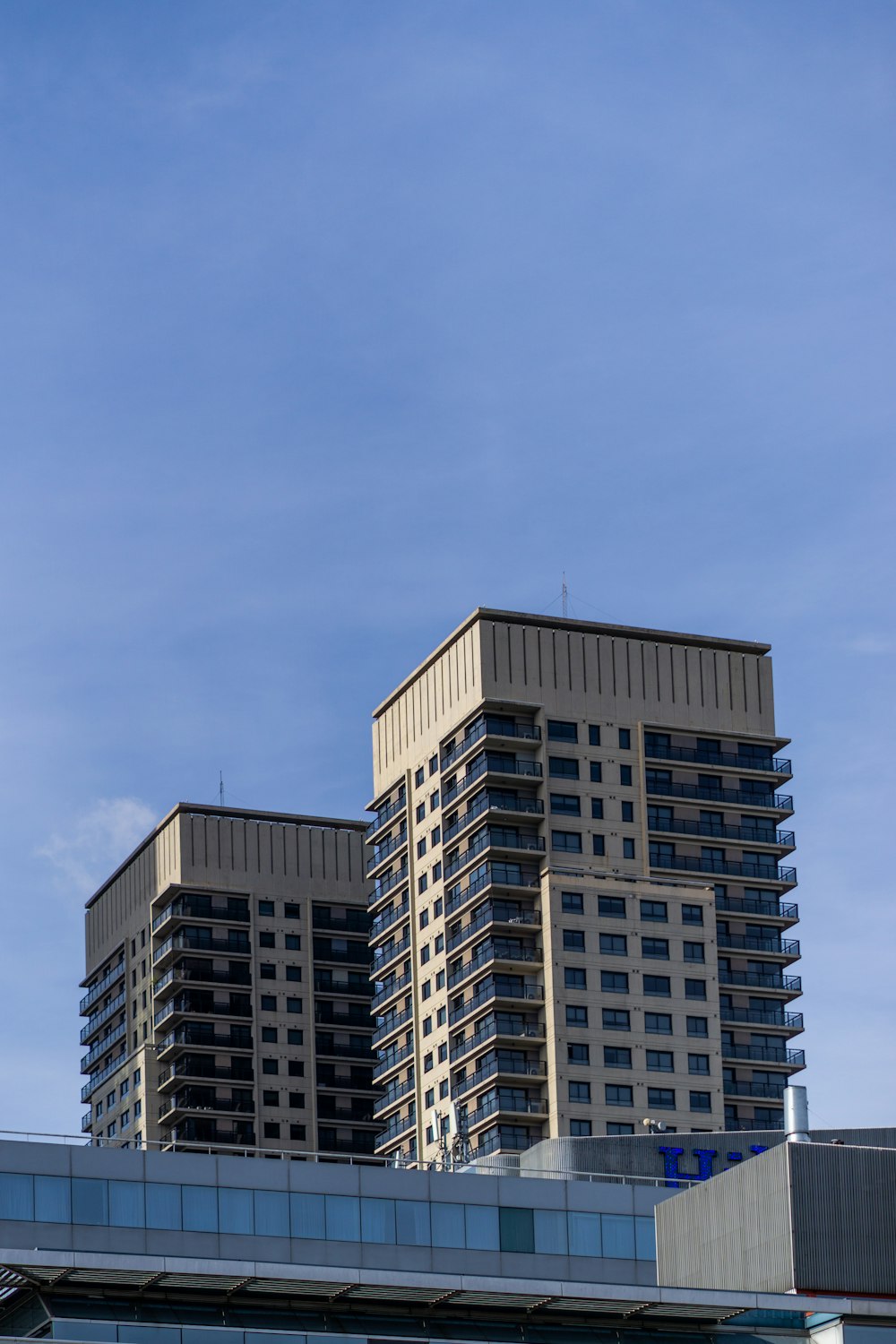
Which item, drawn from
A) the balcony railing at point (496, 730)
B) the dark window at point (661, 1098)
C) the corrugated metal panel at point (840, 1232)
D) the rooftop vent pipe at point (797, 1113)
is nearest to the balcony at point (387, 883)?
the balcony railing at point (496, 730)

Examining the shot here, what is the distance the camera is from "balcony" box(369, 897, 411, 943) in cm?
19138

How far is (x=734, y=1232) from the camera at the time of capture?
78.0 metres

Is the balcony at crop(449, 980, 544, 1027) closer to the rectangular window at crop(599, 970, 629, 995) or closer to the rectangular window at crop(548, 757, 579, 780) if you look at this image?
the rectangular window at crop(599, 970, 629, 995)

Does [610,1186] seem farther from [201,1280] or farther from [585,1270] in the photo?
[201,1280]

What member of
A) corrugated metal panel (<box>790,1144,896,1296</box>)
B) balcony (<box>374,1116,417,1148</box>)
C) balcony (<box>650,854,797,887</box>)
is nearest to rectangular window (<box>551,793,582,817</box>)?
balcony (<box>650,854,797,887</box>)

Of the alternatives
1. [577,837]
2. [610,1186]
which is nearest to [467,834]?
[577,837]

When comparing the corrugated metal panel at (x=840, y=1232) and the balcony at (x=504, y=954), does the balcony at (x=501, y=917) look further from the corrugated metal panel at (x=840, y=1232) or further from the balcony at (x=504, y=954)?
the corrugated metal panel at (x=840, y=1232)

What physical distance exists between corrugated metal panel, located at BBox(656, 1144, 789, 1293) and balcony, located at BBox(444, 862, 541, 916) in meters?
92.0

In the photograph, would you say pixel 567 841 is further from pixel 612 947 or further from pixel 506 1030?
pixel 506 1030

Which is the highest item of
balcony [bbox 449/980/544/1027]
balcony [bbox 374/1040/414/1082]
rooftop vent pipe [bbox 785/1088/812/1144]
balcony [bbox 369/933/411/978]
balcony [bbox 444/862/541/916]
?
balcony [bbox 444/862/541/916]

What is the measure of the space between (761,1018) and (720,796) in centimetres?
1596

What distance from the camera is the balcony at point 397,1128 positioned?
610 feet

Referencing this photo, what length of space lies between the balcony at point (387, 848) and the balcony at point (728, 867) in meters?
21.4

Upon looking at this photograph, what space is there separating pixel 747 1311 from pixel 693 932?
102m
